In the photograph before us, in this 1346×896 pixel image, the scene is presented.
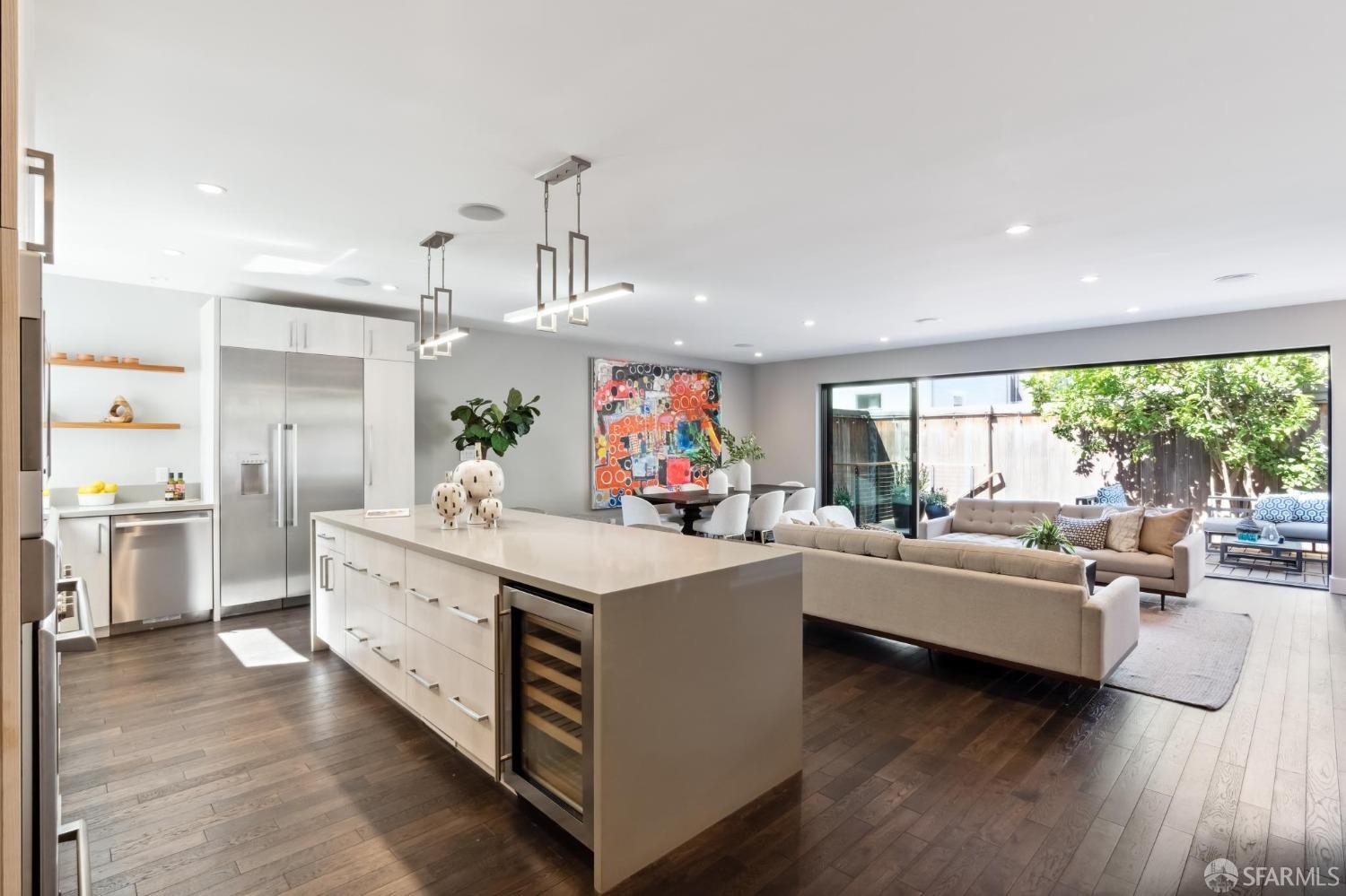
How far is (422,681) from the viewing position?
277cm

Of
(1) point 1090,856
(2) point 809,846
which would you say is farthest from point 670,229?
(1) point 1090,856

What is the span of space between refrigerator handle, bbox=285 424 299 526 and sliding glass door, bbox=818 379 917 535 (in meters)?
6.63

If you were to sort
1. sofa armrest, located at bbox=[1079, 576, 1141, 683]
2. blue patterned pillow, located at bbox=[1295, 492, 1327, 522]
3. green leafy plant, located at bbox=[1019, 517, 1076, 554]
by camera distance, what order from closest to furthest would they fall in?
sofa armrest, located at bbox=[1079, 576, 1141, 683] → green leafy plant, located at bbox=[1019, 517, 1076, 554] → blue patterned pillow, located at bbox=[1295, 492, 1327, 522]

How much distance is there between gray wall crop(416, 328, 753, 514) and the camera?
6.35 m

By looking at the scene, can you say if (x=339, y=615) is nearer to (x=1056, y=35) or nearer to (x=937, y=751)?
(x=937, y=751)

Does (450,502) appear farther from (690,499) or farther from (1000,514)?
(1000,514)

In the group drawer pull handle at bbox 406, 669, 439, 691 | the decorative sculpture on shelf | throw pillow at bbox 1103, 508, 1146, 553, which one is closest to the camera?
drawer pull handle at bbox 406, 669, 439, 691

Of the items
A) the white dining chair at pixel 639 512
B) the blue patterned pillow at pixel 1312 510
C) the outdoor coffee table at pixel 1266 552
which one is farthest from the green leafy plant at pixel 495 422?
the blue patterned pillow at pixel 1312 510

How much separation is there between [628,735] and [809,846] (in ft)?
2.45

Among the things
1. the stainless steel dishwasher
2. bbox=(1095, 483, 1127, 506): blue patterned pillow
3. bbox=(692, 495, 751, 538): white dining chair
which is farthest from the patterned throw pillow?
the stainless steel dishwasher

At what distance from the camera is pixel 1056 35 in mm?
1911

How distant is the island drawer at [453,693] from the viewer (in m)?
2.37

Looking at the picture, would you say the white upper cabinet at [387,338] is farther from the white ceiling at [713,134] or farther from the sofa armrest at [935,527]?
the sofa armrest at [935,527]

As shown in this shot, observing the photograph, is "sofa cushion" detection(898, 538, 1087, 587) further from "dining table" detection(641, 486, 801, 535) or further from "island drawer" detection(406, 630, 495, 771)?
"dining table" detection(641, 486, 801, 535)
